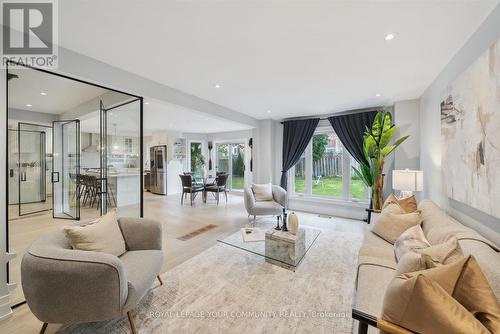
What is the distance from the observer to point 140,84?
2838 millimetres

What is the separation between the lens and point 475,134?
177 cm

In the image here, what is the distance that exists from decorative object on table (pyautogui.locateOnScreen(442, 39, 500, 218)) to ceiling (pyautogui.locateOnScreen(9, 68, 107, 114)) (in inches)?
174

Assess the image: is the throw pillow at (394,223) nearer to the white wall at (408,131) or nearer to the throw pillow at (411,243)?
the throw pillow at (411,243)

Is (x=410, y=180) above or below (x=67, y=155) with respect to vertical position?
below

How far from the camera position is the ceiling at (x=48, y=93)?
3.00 meters

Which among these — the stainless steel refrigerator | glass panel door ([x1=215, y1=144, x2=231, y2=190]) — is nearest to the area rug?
glass panel door ([x1=215, y1=144, x2=231, y2=190])

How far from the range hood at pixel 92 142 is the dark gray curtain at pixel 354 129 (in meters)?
6.17

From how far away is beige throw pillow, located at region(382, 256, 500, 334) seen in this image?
900mm

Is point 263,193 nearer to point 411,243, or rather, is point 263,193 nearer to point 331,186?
point 331,186

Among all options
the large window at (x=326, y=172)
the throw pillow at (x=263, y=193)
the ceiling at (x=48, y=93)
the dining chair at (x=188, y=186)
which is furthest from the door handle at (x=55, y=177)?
the large window at (x=326, y=172)

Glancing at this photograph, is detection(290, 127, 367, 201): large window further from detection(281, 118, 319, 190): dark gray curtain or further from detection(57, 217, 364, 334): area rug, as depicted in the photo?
detection(57, 217, 364, 334): area rug

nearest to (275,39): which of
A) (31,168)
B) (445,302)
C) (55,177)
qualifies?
(445,302)

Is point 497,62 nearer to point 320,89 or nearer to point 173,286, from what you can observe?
point 320,89

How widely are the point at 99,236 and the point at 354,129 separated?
4.73m
